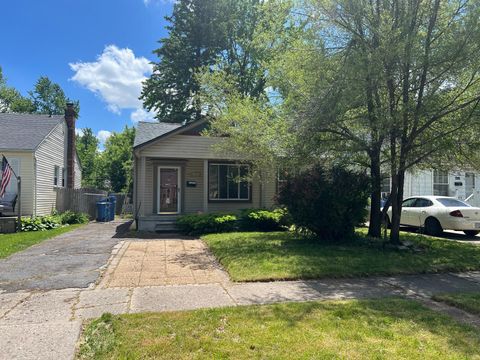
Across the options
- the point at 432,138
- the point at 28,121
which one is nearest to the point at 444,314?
the point at 432,138

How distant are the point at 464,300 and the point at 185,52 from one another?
102ft

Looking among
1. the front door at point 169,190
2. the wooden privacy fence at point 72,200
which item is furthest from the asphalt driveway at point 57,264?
the wooden privacy fence at point 72,200

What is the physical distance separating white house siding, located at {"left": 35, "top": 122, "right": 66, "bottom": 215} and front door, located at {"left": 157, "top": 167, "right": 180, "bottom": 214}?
18.1ft

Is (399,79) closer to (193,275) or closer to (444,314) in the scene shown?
(444,314)

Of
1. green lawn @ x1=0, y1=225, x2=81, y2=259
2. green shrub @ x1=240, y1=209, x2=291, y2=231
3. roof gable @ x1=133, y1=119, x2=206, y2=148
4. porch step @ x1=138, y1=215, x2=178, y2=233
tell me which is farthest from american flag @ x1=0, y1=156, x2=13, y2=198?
green shrub @ x1=240, y1=209, x2=291, y2=231

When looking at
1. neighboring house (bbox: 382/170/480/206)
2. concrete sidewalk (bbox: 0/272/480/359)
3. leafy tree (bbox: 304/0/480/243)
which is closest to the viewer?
concrete sidewalk (bbox: 0/272/480/359)

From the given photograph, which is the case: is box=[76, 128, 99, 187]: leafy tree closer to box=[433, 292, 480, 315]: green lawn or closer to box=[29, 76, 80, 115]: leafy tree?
box=[29, 76, 80, 115]: leafy tree

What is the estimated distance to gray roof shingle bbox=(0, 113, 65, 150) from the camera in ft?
53.8

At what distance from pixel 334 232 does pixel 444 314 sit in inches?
219

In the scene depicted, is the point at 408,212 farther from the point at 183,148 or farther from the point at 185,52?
the point at 185,52

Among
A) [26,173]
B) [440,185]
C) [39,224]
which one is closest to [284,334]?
[39,224]

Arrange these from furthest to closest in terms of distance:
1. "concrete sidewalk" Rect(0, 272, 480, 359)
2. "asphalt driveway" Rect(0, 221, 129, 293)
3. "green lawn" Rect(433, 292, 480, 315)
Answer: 1. "asphalt driveway" Rect(0, 221, 129, 293)
2. "green lawn" Rect(433, 292, 480, 315)
3. "concrete sidewalk" Rect(0, 272, 480, 359)

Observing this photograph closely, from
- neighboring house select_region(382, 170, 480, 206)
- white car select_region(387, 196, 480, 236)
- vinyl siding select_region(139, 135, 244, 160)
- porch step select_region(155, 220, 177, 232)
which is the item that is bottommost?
porch step select_region(155, 220, 177, 232)

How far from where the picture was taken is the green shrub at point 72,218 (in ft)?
56.5
